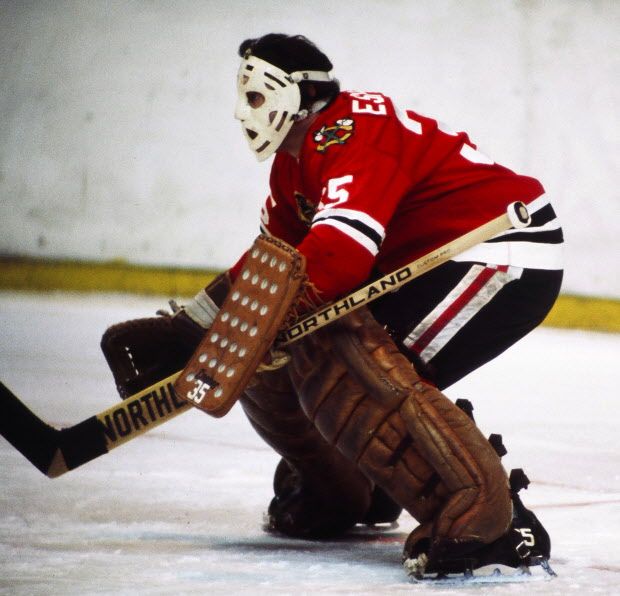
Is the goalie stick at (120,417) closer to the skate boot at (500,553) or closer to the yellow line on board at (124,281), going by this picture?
the skate boot at (500,553)

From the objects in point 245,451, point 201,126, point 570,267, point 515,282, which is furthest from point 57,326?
point 515,282

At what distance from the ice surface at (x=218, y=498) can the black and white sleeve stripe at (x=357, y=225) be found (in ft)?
1.49

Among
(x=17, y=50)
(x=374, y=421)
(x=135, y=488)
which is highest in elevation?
(x=17, y=50)

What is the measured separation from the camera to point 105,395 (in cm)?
334

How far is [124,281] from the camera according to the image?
4824 mm

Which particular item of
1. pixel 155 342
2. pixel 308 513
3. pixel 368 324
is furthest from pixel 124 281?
pixel 368 324

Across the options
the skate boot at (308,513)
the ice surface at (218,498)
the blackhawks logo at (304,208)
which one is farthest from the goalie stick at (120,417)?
the skate boot at (308,513)

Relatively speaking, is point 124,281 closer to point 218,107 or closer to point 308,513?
point 218,107

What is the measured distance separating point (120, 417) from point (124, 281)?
9.70 feet

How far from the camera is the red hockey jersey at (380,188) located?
180 centimetres

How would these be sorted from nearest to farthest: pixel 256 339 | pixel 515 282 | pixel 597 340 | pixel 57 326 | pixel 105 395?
pixel 256 339
pixel 515 282
pixel 105 395
pixel 57 326
pixel 597 340

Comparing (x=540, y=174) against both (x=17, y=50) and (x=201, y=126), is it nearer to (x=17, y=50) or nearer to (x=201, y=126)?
(x=201, y=126)

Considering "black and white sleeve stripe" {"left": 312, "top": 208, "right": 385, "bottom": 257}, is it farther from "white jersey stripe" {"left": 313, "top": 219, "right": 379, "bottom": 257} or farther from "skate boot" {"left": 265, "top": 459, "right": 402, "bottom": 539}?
"skate boot" {"left": 265, "top": 459, "right": 402, "bottom": 539}

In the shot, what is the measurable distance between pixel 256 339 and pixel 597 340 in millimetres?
A: 3123
